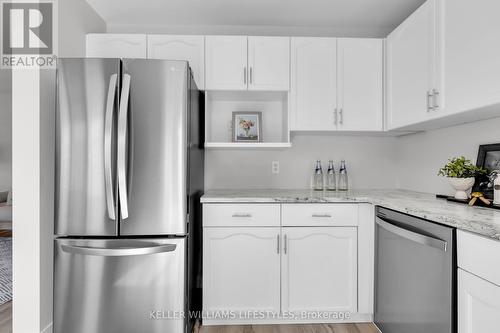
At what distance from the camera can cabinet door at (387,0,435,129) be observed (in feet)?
6.18

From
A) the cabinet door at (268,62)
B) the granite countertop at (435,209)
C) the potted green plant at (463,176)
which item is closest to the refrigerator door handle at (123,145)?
the granite countertop at (435,209)

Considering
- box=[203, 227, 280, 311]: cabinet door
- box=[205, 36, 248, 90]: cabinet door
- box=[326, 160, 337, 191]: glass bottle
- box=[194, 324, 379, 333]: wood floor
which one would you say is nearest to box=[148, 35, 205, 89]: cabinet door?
box=[205, 36, 248, 90]: cabinet door

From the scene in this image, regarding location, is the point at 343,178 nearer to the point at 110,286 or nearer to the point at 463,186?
the point at 463,186

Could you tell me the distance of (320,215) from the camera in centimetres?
213

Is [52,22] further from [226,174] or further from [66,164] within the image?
[226,174]

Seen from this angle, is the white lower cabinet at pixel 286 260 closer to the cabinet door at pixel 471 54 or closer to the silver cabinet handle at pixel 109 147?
the silver cabinet handle at pixel 109 147

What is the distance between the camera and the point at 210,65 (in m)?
2.38

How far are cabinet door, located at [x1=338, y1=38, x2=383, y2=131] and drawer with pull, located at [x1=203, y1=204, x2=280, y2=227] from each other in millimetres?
939

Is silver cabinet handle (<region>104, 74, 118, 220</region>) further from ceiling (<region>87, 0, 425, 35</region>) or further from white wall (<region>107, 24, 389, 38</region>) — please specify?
white wall (<region>107, 24, 389, 38</region>)

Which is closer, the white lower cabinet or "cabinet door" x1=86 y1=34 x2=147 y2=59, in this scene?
the white lower cabinet

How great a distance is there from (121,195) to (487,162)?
7.13 feet

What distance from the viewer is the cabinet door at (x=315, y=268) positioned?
83.5 inches

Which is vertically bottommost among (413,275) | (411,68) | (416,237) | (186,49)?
(413,275)

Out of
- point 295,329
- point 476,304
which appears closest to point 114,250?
point 295,329
